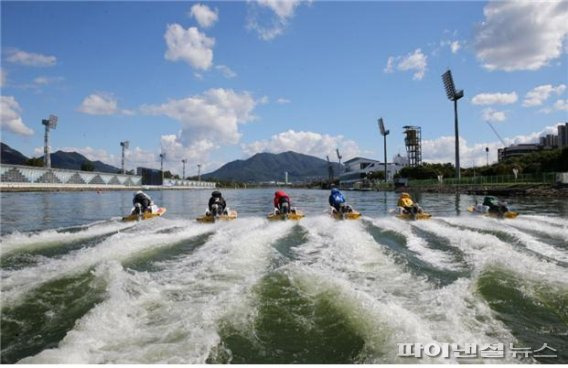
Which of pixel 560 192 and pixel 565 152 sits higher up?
pixel 565 152

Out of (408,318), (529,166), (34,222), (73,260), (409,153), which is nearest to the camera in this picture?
(408,318)

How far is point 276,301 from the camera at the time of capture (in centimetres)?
820

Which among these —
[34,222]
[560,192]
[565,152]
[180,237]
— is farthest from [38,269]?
[565,152]

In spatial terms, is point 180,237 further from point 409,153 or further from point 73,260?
point 409,153

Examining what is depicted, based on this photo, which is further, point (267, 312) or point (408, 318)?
point (267, 312)

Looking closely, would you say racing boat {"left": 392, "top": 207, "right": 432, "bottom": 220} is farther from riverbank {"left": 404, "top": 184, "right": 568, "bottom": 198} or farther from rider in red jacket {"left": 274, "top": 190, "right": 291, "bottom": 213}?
riverbank {"left": 404, "top": 184, "right": 568, "bottom": 198}

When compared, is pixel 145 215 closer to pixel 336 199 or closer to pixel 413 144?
pixel 336 199

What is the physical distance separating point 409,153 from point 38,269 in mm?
172995

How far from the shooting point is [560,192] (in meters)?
48.1

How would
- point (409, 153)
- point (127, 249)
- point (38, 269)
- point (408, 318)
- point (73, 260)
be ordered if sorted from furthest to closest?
point (409, 153), point (127, 249), point (73, 260), point (38, 269), point (408, 318)

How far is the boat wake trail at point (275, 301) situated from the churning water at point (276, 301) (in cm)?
3

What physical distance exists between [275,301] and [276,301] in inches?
0.9

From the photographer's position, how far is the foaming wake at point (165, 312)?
593 cm

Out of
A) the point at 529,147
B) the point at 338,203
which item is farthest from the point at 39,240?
the point at 529,147
